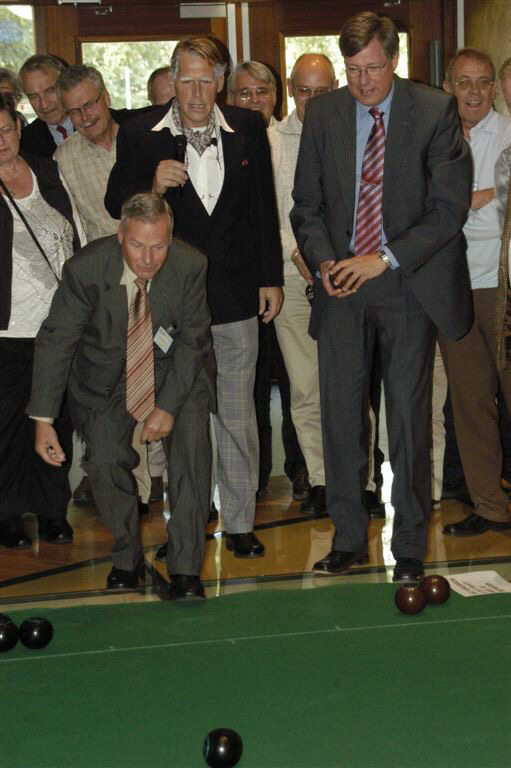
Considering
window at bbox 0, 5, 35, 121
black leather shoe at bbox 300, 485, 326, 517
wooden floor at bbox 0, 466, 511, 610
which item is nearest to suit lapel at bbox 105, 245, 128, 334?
wooden floor at bbox 0, 466, 511, 610

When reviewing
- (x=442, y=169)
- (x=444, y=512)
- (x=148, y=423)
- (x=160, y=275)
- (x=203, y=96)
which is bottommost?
(x=444, y=512)

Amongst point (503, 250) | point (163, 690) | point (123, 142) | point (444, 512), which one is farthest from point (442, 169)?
point (163, 690)

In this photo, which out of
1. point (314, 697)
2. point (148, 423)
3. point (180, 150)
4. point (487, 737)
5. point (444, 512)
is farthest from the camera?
point (444, 512)

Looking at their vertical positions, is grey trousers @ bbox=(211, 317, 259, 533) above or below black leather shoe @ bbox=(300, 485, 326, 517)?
above

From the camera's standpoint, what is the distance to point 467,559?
3.90 metres

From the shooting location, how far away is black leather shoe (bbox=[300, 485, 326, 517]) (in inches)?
181

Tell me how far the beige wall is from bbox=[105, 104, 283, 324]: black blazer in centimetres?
277

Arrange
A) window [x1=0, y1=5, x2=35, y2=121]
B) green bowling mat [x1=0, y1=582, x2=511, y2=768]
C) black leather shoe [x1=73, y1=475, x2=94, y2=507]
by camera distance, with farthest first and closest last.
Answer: window [x1=0, y1=5, x2=35, y2=121] → black leather shoe [x1=73, y1=475, x2=94, y2=507] → green bowling mat [x1=0, y1=582, x2=511, y2=768]

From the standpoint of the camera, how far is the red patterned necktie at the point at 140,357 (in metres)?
3.59

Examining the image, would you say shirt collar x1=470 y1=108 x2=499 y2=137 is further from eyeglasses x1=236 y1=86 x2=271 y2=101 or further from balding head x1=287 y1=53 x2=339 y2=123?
eyeglasses x1=236 y1=86 x2=271 y2=101

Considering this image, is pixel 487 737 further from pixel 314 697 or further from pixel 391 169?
pixel 391 169

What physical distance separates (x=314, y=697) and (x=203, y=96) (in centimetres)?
197

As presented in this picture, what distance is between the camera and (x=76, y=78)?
4352 mm

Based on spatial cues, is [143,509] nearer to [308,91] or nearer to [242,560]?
[242,560]
